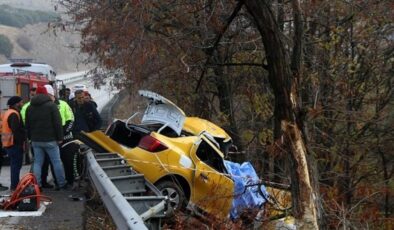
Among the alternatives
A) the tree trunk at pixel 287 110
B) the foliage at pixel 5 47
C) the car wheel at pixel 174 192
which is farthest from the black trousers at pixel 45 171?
the foliage at pixel 5 47

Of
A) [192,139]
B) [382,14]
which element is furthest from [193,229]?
[382,14]

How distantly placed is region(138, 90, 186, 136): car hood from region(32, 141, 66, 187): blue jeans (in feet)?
5.05

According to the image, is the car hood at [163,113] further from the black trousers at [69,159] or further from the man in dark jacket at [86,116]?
the man in dark jacket at [86,116]

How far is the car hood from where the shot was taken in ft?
31.7

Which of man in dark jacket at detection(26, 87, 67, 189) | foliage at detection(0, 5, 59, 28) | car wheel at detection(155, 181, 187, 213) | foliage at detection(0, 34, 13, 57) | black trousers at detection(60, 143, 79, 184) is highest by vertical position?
foliage at detection(0, 5, 59, 28)

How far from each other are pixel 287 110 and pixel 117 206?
2.50 m

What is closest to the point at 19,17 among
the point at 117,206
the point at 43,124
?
the point at 43,124

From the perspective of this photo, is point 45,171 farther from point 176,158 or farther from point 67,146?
point 176,158

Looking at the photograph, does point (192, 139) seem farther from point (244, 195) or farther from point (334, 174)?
point (334, 174)

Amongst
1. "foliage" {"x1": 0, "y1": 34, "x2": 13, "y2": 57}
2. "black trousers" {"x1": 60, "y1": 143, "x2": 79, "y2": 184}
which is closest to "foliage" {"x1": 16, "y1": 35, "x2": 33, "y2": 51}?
"foliage" {"x1": 0, "y1": 34, "x2": 13, "y2": 57}

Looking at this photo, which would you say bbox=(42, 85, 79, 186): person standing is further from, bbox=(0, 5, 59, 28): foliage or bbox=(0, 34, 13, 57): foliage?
bbox=(0, 5, 59, 28): foliage

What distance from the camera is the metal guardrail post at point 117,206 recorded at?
15.6ft

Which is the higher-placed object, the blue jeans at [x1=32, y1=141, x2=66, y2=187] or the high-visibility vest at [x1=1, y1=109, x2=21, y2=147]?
the high-visibility vest at [x1=1, y1=109, x2=21, y2=147]

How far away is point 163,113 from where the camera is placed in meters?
9.91
